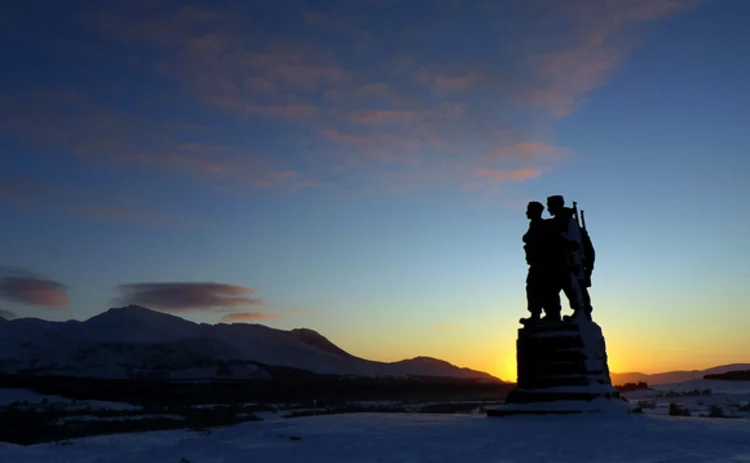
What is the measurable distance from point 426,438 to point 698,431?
11.5 feet

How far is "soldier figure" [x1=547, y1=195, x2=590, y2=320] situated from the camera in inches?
469

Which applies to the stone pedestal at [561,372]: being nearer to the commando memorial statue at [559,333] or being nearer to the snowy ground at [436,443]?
the commando memorial statue at [559,333]

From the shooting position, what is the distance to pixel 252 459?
302 inches

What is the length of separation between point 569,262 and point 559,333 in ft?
5.04

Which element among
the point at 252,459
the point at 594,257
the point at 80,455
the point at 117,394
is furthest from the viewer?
the point at 117,394

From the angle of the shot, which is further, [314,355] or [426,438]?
[314,355]

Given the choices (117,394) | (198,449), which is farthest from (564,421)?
(117,394)

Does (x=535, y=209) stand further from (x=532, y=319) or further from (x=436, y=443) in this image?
(x=436, y=443)

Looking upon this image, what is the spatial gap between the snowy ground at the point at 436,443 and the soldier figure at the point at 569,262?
2841 mm

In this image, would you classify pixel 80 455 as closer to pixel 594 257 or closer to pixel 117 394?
pixel 594 257

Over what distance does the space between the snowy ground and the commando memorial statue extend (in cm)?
71

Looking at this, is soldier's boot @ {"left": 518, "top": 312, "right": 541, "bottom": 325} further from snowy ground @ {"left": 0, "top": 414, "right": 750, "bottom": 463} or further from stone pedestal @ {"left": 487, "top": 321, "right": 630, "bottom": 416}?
snowy ground @ {"left": 0, "top": 414, "right": 750, "bottom": 463}

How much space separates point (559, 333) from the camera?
11.2 metres

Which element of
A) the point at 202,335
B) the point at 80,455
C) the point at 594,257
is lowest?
the point at 80,455
